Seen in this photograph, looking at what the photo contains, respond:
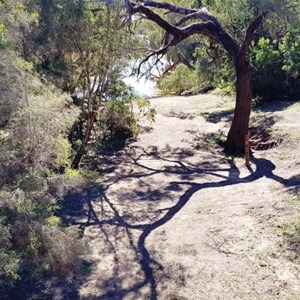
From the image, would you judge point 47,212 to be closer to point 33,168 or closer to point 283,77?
point 33,168

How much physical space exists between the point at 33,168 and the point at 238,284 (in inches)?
110

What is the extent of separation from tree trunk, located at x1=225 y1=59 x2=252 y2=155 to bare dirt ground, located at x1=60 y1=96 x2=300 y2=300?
0.46m

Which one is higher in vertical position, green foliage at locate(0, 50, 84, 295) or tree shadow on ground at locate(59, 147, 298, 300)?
green foliage at locate(0, 50, 84, 295)

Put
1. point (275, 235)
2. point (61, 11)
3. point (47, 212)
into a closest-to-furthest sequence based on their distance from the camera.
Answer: point (47, 212) < point (275, 235) < point (61, 11)

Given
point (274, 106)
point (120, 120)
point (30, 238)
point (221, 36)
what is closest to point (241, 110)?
point (221, 36)

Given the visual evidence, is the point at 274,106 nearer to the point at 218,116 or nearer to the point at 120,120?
the point at 218,116

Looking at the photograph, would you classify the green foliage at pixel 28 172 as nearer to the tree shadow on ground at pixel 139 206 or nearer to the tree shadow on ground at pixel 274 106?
the tree shadow on ground at pixel 139 206

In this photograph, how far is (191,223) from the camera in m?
7.52

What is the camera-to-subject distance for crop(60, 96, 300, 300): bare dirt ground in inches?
220

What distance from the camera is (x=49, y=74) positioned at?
980 cm

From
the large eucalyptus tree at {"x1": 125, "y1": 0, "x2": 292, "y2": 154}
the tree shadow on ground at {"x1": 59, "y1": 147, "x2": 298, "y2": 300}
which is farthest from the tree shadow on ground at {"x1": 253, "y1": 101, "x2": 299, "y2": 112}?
the tree shadow on ground at {"x1": 59, "y1": 147, "x2": 298, "y2": 300}

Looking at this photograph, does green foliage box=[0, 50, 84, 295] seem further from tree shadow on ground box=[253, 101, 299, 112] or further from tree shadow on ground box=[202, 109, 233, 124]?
tree shadow on ground box=[253, 101, 299, 112]

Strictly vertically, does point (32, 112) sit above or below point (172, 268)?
above

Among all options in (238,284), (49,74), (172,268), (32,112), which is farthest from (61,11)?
(238,284)
